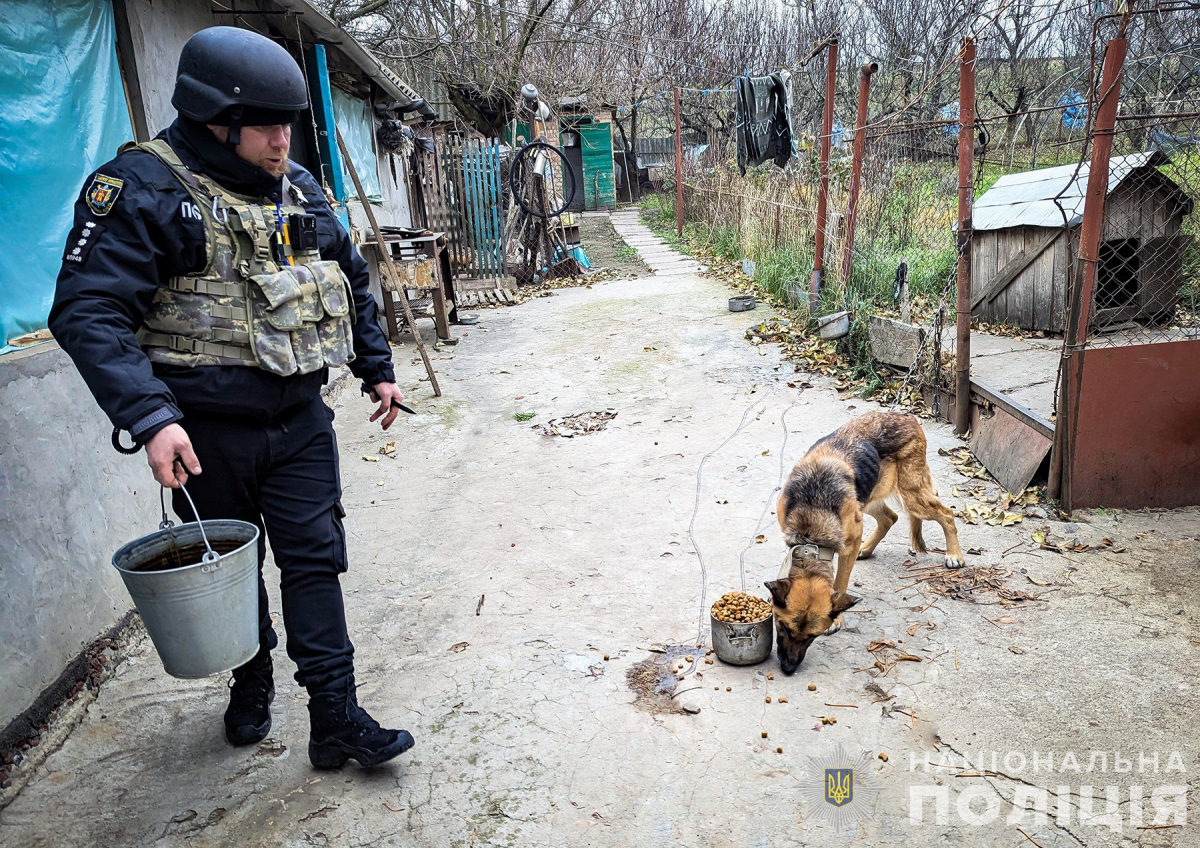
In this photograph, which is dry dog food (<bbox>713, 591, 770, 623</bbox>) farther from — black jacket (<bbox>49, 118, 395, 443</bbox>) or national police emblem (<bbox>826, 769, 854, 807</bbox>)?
black jacket (<bbox>49, 118, 395, 443</bbox>)

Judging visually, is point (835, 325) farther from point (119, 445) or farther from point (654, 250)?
point (654, 250)

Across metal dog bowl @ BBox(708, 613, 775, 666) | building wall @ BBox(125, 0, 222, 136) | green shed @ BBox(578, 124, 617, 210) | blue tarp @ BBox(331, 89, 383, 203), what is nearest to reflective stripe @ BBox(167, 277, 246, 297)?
metal dog bowl @ BBox(708, 613, 775, 666)

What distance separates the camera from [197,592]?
1.96 metres

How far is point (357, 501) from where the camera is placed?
4.93 metres

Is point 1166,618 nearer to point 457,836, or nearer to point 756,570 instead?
point 756,570

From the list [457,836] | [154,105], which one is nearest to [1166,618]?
[457,836]

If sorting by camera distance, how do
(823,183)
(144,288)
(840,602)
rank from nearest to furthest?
(144,288), (840,602), (823,183)

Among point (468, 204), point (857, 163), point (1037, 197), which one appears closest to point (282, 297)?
point (857, 163)

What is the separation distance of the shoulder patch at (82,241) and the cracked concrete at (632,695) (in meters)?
1.68

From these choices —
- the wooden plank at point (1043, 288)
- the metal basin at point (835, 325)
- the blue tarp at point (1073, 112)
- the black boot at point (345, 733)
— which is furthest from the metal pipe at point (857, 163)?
the black boot at point (345, 733)

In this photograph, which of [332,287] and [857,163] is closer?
[332,287]

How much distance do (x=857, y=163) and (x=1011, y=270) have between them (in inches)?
74.7

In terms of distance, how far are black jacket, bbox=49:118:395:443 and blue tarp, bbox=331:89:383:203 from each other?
23.0 ft

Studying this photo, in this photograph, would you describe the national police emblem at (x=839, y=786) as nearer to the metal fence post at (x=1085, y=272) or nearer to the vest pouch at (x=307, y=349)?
the vest pouch at (x=307, y=349)
